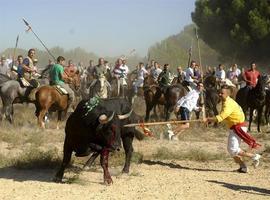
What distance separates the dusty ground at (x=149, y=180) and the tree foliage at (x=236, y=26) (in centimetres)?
2952

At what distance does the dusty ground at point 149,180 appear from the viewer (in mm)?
9469

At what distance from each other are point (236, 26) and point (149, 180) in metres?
34.1

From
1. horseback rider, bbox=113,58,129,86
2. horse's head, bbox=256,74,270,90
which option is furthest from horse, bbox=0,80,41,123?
horse's head, bbox=256,74,270,90

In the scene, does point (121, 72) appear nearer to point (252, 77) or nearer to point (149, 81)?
point (149, 81)

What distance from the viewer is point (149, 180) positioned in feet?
34.9

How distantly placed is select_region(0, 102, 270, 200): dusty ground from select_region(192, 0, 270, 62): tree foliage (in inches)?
1162

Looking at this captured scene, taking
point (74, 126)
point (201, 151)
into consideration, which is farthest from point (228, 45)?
point (74, 126)

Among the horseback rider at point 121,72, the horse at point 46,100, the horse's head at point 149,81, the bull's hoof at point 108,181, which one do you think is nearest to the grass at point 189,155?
the bull's hoof at point 108,181

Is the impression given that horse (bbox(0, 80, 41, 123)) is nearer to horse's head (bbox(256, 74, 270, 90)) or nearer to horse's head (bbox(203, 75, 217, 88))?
horse's head (bbox(203, 75, 217, 88))

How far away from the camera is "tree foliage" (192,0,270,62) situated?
4244cm

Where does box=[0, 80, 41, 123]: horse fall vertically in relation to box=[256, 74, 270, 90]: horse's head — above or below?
below

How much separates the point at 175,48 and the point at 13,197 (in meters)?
55.7

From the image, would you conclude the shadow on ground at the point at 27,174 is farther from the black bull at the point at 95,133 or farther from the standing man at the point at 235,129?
the standing man at the point at 235,129

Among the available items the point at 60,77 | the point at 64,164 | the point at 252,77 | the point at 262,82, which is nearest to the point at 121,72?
the point at 252,77
